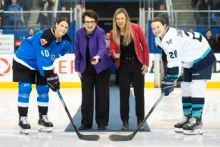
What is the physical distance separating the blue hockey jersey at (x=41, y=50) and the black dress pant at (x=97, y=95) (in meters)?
0.44

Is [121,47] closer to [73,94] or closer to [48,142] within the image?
[48,142]

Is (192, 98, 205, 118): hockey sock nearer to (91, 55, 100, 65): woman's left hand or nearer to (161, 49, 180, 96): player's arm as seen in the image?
(161, 49, 180, 96): player's arm

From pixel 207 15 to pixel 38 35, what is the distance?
8.32m

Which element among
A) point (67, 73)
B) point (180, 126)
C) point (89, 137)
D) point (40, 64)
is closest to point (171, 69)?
point (180, 126)

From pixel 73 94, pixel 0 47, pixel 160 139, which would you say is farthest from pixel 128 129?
pixel 0 47

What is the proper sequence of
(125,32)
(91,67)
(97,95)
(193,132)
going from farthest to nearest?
(97,95), (91,67), (125,32), (193,132)

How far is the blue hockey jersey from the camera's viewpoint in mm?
5184

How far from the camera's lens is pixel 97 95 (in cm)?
582

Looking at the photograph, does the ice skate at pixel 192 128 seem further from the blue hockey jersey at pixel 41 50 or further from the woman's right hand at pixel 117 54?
the blue hockey jersey at pixel 41 50

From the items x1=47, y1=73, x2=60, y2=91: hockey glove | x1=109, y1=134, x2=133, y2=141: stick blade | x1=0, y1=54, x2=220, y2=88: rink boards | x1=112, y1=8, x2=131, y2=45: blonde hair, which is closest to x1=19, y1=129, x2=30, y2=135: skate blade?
x1=47, y1=73, x2=60, y2=91: hockey glove

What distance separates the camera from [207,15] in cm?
1295

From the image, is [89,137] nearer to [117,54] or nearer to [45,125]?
[45,125]

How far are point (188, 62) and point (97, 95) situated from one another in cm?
109

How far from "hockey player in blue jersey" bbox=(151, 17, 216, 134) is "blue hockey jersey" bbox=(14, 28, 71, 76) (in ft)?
3.21
